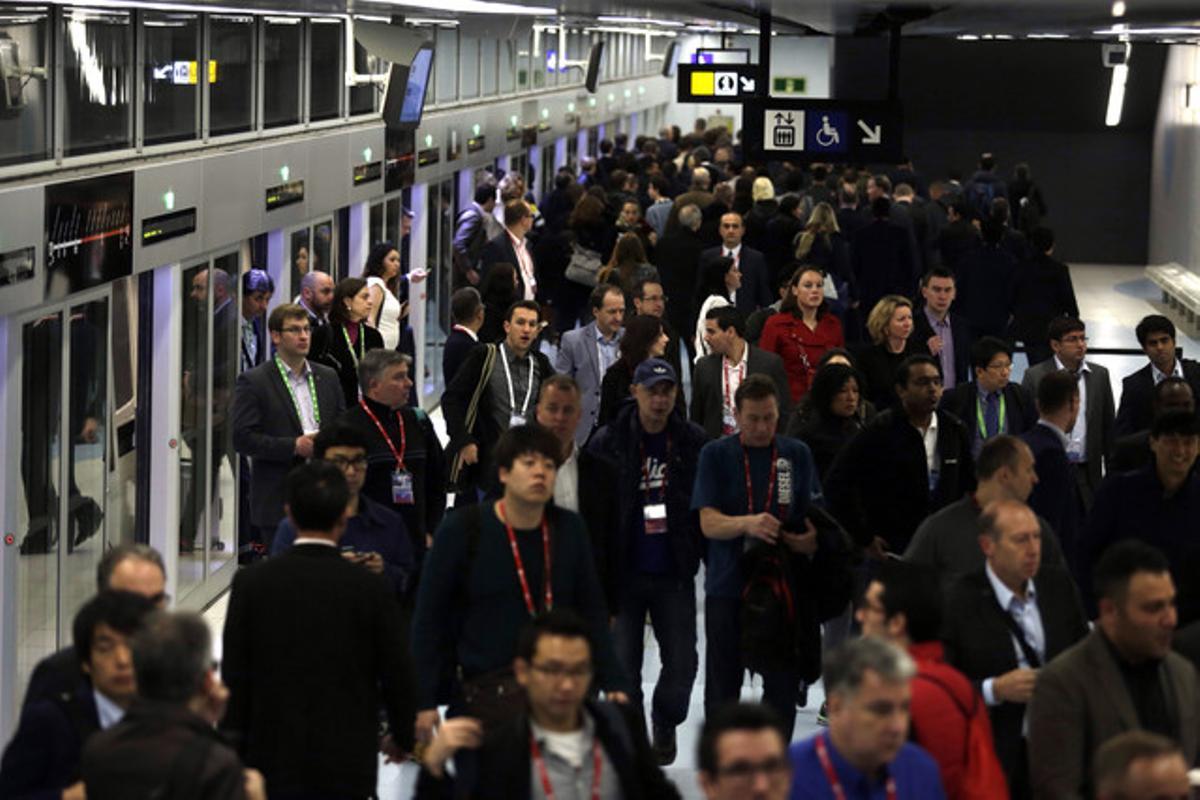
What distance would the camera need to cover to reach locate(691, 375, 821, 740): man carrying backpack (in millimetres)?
7969

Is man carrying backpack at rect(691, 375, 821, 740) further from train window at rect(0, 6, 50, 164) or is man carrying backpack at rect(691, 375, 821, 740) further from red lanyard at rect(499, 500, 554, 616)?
train window at rect(0, 6, 50, 164)

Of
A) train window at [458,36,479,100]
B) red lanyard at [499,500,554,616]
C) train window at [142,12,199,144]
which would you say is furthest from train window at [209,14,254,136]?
train window at [458,36,479,100]

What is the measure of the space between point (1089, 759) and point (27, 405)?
5312mm

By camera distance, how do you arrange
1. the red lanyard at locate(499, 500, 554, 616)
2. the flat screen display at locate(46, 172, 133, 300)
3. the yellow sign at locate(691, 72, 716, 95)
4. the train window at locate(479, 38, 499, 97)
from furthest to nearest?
the train window at locate(479, 38, 499, 97)
the yellow sign at locate(691, 72, 716, 95)
the flat screen display at locate(46, 172, 133, 300)
the red lanyard at locate(499, 500, 554, 616)

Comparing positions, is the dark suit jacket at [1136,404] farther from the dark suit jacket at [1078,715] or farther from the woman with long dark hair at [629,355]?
the dark suit jacket at [1078,715]

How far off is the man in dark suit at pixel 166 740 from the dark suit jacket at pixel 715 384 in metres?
6.04

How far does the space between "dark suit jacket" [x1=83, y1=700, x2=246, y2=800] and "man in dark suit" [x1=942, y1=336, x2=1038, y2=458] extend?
19.0 ft

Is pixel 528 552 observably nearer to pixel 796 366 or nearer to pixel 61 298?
pixel 61 298

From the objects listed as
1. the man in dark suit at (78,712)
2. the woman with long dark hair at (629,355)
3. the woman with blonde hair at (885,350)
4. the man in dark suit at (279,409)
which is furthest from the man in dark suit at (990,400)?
the man in dark suit at (78,712)

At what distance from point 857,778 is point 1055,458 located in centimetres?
435

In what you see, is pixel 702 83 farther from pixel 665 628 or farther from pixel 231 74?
pixel 665 628

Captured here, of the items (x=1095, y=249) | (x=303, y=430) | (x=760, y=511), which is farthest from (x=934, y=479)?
(x=1095, y=249)

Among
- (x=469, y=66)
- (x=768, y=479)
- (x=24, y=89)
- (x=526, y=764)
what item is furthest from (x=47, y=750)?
(x=469, y=66)

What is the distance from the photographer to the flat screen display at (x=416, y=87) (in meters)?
15.3
